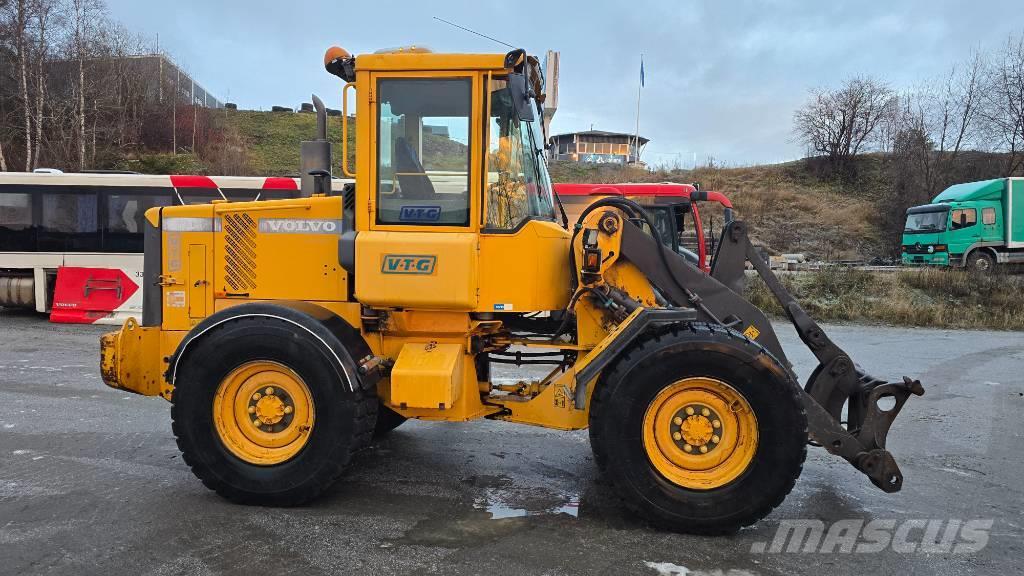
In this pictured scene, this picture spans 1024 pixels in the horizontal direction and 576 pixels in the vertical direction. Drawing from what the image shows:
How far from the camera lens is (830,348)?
4.64 metres

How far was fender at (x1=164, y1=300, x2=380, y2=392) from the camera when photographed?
418cm

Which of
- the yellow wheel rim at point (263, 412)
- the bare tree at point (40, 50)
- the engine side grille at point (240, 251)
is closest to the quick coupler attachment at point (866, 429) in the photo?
the yellow wheel rim at point (263, 412)

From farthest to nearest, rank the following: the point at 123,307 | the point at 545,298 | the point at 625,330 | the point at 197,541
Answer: the point at 123,307 < the point at 545,298 < the point at 625,330 < the point at 197,541

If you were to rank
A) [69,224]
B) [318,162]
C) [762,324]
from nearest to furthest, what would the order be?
1. [762,324]
2. [318,162]
3. [69,224]

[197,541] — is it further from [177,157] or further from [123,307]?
[177,157]

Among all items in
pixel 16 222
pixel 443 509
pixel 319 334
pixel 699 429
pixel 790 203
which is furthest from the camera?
pixel 790 203

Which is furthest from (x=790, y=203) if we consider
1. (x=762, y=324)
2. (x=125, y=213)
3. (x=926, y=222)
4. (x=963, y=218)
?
(x=762, y=324)

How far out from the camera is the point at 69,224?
13938 mm

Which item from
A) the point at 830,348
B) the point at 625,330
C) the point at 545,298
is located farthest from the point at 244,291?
the point at 830,348

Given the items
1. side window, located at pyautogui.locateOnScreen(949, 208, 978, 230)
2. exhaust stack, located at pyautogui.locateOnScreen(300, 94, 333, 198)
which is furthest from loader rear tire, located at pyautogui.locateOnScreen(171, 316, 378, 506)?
side window, located at pyautogui.locateOnScreen(949, 208, 978, 230)

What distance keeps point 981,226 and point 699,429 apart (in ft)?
79.1

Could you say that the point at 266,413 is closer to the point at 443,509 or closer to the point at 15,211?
the point at 443,509

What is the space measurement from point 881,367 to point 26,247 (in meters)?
15.8

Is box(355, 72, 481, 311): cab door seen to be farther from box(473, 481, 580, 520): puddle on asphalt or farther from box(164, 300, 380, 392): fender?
box(473, 481, 580, 520): puddle on asphalt
